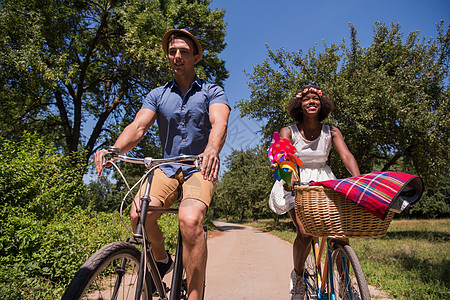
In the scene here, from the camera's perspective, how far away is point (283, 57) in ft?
51.6

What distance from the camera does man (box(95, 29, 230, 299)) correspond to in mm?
1996

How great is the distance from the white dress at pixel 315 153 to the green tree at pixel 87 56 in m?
7.61

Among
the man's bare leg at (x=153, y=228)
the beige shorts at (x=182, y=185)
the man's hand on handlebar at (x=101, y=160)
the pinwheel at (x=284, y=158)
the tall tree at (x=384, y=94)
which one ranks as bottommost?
the man's bare leg at (x=153, y=228)

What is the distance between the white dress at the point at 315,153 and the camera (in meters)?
3.08

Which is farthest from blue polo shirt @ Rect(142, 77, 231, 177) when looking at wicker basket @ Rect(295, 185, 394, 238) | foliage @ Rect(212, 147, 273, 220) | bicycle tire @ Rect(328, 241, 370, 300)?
foliage @ Rect(212, 147, 273, 220)

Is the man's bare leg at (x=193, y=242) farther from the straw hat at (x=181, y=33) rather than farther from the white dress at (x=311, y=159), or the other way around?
the straw hat at (x=181, y=33)

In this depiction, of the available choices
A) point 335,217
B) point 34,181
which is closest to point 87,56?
point 34,181

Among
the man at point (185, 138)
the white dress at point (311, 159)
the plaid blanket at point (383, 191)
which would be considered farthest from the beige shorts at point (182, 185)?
the white dress at point (311, 159)

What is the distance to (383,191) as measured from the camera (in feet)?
6.05

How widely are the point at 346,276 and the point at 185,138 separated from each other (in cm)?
167

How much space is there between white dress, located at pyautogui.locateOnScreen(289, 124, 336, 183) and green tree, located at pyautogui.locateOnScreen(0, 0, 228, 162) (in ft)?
25.0

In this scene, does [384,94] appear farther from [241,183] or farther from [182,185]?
[241,183]

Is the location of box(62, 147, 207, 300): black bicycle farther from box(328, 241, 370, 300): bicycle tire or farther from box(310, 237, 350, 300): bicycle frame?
box(310, 237, 350, 300): bicycle frame

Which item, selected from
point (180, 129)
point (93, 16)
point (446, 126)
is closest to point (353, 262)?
point (180, 129)
